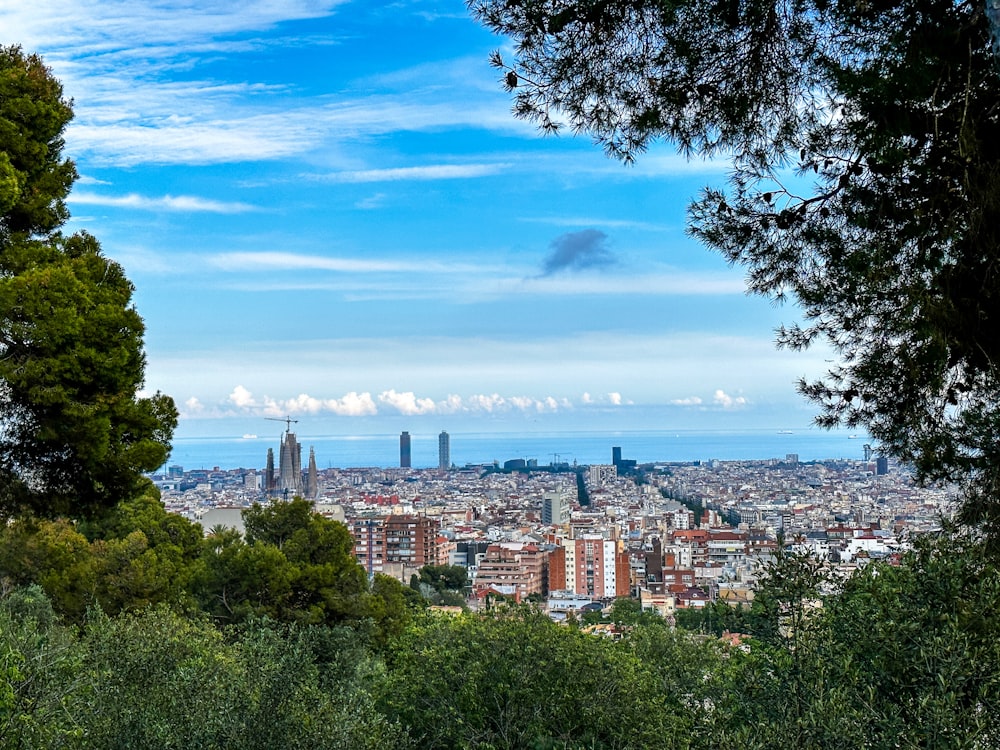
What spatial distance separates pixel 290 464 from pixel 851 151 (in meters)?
88.0

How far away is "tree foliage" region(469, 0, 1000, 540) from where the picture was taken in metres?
3.20

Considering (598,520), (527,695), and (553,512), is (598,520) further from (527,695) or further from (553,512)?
(527,695)

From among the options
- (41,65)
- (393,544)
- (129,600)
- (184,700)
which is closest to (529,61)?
(41,65)

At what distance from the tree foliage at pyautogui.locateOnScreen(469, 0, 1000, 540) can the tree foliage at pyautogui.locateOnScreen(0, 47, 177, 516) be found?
288 centimetres

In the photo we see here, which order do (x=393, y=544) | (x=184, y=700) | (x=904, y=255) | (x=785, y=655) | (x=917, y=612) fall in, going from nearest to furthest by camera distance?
(x=904, y=255), (x=917, y=612), (x=785, y=655), (x=184, y=700), (x=393, y=544)

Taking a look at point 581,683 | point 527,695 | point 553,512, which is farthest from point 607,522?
point 527,695

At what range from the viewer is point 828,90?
3.62 metres

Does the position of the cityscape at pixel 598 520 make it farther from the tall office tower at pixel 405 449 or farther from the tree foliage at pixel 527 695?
the tall office tower at pixel 405 449

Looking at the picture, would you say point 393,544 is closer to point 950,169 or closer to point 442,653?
point 442,653

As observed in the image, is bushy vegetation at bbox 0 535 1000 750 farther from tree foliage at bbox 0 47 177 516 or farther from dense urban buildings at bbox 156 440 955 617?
tree foliage at bbox 0 47 177 516

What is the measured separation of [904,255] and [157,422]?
14.0 ft

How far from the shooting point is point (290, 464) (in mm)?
88688

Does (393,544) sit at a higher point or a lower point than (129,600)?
lower

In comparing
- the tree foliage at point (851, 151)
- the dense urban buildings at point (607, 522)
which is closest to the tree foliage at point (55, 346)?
the tree foliage at point (851, 151)
